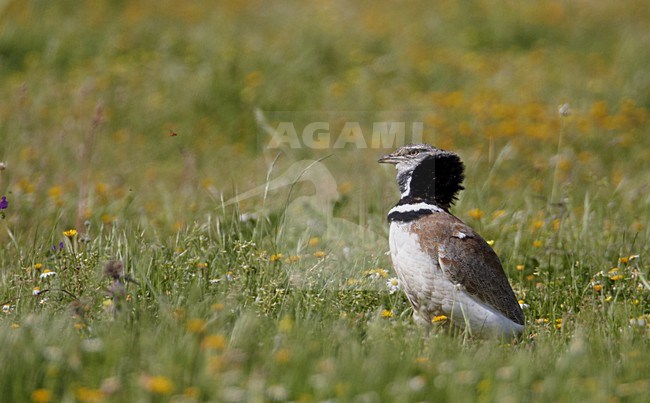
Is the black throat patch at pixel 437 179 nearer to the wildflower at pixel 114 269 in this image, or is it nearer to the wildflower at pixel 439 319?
the wildflower at pixel 439 319

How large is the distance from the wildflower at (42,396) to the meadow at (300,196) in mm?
53

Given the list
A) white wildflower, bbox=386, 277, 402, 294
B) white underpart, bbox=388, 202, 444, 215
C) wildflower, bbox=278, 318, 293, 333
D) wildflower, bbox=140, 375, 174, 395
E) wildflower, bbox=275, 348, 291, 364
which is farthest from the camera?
white wildflower, bbox=386, 277, 402, 294

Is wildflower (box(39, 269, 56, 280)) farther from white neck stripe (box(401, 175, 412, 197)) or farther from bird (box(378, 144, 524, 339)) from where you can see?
white neck stripe (box(401, 175, 412, 197))

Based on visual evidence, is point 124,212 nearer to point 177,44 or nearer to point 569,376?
point 569,376

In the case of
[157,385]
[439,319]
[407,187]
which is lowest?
[439,319]

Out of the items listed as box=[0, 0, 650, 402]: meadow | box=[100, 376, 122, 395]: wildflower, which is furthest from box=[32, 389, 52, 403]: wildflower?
box=[100, 376, 122, 395]: wildflower

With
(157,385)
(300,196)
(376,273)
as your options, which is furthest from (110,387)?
(300,196)

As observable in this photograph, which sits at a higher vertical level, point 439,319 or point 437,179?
point 437,179

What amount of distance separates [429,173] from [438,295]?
74 cm

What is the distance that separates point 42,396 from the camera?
3.06 m

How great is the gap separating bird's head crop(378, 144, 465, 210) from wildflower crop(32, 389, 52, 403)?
218 centimetres

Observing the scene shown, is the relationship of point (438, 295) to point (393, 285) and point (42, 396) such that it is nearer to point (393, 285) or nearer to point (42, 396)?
point (393, 285)

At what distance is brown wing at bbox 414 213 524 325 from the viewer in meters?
4.36

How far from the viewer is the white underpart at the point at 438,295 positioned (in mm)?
4328
